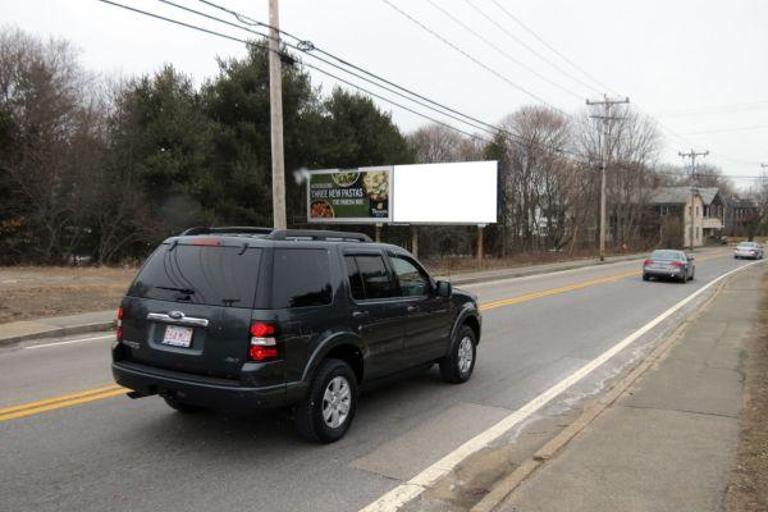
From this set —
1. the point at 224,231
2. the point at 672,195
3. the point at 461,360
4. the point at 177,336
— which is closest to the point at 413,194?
the point at 461,360

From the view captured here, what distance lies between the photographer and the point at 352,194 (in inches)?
1256

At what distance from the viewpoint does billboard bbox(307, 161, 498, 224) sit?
29.9 m

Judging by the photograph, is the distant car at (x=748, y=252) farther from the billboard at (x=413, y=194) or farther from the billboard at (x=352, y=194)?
the billboard at (x=352, y=194)

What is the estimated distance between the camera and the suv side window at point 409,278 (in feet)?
22.9

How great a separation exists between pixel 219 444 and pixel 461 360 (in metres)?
3.43

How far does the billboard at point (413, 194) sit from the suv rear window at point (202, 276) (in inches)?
975

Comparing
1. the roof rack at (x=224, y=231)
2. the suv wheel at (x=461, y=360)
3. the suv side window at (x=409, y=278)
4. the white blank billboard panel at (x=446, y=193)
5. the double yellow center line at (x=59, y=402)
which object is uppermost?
the white blank billboard panel at (x=446, y=193)

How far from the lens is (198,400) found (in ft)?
17.2

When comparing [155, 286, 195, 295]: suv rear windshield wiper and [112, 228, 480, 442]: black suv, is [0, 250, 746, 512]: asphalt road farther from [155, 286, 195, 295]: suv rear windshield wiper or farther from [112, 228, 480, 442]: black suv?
[155, 286, 195, 295]: suv rear windshield wiper

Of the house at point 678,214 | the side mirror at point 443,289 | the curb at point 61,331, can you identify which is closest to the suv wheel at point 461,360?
the side mirror at point 443,289

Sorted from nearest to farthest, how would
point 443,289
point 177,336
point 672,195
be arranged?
1. point 177,336
2. point 443,289
3. point 672,195

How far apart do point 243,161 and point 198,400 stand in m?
25.4

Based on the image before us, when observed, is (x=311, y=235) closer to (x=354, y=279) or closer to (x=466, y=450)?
(x=354, y=279)

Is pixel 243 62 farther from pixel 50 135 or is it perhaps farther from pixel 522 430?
pixel 522 430
